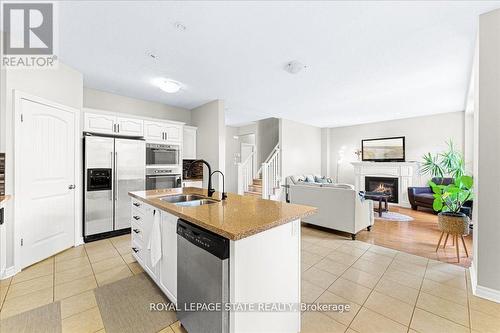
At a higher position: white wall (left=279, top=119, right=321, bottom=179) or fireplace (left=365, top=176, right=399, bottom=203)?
white wall (left=279, top=119, right=321, bottom=179)

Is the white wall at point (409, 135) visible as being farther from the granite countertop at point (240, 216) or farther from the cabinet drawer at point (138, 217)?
the cabinet drawer at point (138, 217)

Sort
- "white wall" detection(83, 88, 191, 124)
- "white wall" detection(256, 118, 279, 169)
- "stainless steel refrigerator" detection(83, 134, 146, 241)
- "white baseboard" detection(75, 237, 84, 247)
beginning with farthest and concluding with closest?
"white wall" detection(256, 118, 279, 169) → "white wall" detection(83, 88, 191, 124) → "stainless steel refrigerator" detection(83, 134, 146, 241) → "white baseboard" detection(75, 237, 84, 247)

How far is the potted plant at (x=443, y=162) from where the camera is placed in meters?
4.89

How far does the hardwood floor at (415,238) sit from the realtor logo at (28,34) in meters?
4.86

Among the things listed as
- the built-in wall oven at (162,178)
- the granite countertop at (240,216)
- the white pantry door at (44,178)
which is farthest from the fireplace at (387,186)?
the white pantry door at (44,178)

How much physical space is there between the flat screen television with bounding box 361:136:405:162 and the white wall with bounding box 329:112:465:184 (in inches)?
5.8

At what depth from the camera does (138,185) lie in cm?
378

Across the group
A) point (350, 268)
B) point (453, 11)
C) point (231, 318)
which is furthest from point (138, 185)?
point (453, 11)

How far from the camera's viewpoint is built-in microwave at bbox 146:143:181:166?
401cm

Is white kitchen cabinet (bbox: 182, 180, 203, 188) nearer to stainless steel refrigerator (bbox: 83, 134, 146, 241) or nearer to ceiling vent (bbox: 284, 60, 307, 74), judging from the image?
stainless steel refrigerator (bbox: 83, 134, 146, 241)

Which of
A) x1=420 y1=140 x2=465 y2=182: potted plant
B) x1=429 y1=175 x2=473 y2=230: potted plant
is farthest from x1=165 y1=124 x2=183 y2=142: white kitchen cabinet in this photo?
x1=420 y1=140 x2=465 y2=182: potted plant

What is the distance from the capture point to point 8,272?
233cm

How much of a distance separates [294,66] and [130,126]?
295cm

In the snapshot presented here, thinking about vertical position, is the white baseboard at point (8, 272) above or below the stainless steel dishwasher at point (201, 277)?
below
